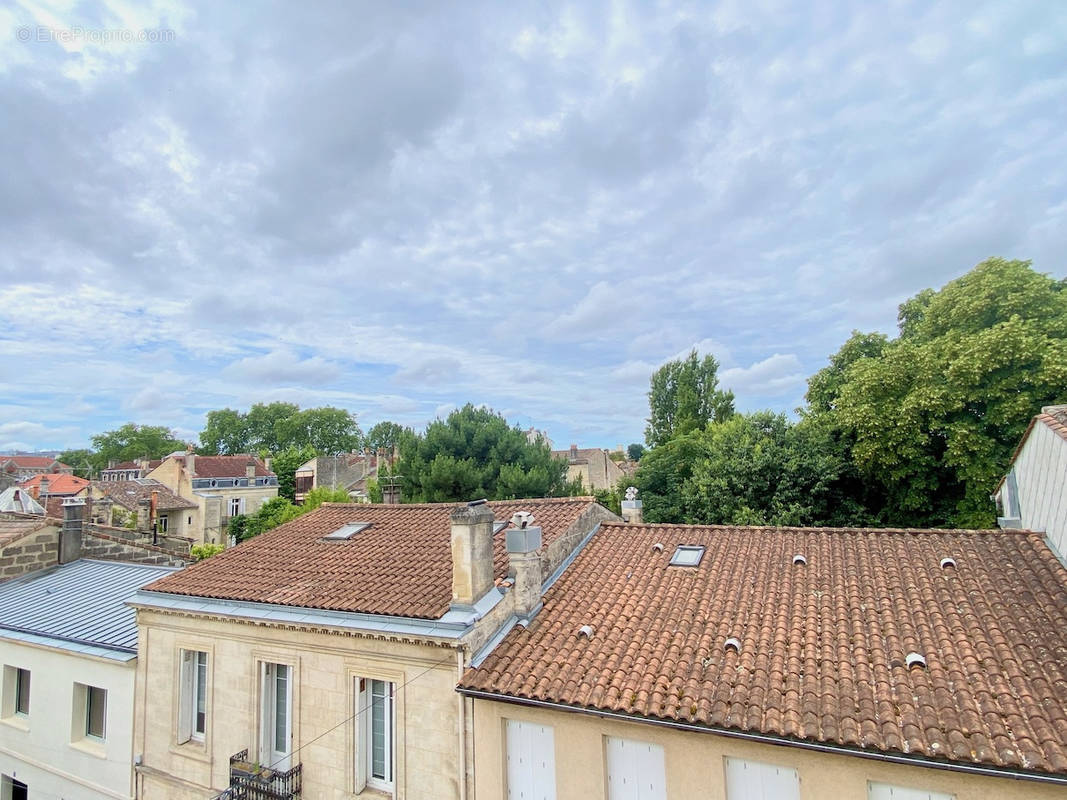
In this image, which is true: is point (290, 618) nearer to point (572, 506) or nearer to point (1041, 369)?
point (572, 506)

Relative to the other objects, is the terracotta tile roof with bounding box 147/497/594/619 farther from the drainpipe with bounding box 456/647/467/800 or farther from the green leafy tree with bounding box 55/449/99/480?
the green leafy tree with bounding box 55/449/99/480

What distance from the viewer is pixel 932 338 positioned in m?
A: 19.7

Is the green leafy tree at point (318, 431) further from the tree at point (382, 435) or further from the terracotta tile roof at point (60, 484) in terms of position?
the terracotta tile roof at point (60, 484)

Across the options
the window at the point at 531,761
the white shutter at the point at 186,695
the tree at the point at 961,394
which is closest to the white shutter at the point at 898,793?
the window at the point at 531,761

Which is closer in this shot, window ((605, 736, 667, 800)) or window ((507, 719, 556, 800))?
window ((605, 736, 667, 800))

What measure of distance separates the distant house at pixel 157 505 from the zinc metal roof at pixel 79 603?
29786mm

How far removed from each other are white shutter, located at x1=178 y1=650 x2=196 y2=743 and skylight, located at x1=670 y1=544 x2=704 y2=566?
935cm

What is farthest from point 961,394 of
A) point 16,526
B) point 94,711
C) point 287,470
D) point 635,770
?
point 287,470

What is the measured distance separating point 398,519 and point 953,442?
16.3m

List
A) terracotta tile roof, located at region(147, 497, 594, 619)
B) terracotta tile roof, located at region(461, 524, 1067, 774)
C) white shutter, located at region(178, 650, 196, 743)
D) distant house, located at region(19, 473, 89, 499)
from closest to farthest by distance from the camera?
terracotta tile roof, located at region(461, 524, 1067, 774) → terracotta tile roof, located at region(147, 497, 594, 619) → white shutter, located at region(178, 650, 196, 743) → distant house, located at region(19, 473, 89, 499)

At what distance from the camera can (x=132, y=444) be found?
9638 centimetres

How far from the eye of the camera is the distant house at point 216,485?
159 ft

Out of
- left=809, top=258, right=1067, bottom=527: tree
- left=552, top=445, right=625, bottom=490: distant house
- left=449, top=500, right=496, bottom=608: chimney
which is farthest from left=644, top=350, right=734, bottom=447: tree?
left=449, top=500, right=496, bottom=608: chimney

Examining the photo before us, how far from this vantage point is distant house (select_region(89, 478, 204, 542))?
143 feet
